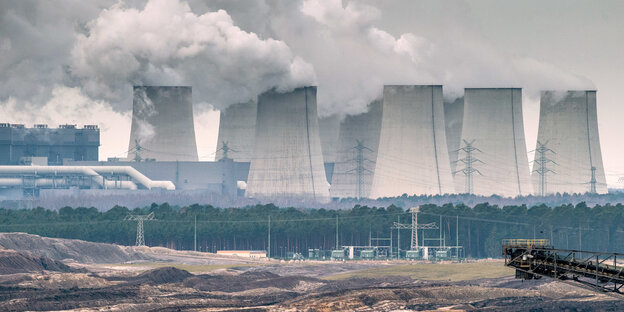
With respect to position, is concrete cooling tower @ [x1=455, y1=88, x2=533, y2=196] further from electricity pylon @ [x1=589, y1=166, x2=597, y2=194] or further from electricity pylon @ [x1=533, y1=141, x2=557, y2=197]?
electricity pylon @ [x1=589, y1=166, x2=597, y2=194]

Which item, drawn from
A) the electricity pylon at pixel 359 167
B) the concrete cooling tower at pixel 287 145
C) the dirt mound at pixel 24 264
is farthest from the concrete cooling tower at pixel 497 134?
the dirt mound at pixel 24 264

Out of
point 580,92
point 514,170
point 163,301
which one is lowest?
point 163,301

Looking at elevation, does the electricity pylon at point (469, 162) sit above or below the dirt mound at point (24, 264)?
above

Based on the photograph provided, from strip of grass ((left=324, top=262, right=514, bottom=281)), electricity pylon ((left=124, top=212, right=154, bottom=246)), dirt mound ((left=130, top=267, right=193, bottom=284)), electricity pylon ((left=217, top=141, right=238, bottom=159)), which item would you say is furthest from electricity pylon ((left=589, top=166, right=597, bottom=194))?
dirt mound ((left=130, top=267, right=193, bottom=284))

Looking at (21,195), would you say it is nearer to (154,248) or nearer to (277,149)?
(277,149)

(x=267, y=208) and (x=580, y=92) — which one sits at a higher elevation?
(x=580, y=92)

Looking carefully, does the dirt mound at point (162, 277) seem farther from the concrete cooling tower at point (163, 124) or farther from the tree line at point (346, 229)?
the concrete cooling tower at point (163, 124)

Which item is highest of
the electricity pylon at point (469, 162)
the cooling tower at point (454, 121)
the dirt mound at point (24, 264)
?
the cooling tower at point (454, 121)

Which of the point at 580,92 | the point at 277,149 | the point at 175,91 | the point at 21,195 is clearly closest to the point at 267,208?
the point at 277,149
